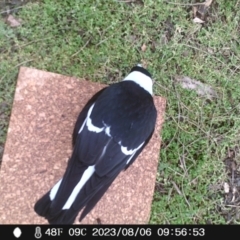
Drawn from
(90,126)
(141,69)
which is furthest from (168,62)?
(90,126)

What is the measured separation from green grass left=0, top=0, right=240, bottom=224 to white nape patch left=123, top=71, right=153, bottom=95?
0.18m

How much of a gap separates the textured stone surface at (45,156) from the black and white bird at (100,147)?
17 cm

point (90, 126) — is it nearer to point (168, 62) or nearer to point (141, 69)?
point (141, 69)

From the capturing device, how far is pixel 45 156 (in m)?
2.15

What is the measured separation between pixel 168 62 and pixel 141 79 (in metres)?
0.33

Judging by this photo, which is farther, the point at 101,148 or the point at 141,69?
the point at 141,69

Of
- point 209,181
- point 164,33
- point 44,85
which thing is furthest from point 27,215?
point 164,33

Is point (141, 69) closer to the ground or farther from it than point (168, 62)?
farther from it
